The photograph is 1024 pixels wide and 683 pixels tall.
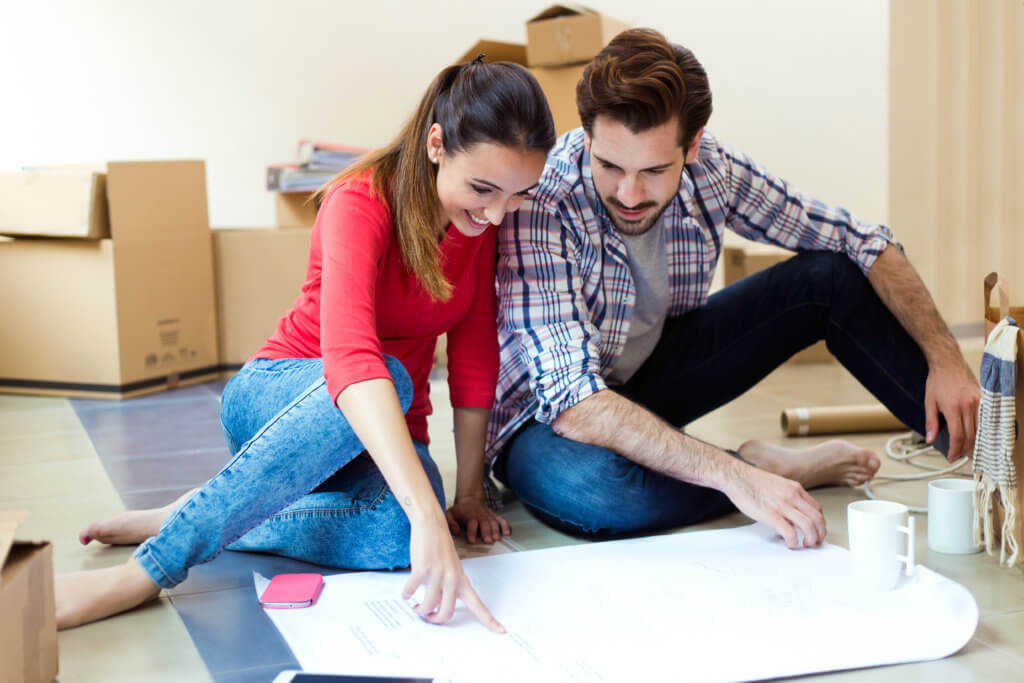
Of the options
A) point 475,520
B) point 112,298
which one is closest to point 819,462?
point 475,520

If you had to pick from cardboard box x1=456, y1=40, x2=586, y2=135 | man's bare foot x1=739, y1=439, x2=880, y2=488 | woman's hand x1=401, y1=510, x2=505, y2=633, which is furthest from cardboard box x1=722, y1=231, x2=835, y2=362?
woman's hand x1=401, y1=510, x2=505, y2=633

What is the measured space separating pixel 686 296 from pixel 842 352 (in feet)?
0.81

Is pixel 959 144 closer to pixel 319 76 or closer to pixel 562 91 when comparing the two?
pixel 562 91

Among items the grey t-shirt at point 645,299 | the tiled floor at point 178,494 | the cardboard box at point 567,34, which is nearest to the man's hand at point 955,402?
the tiled floor at point 178,494

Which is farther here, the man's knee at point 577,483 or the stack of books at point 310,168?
the stack of books at point 310,168

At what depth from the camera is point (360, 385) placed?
3.58ft

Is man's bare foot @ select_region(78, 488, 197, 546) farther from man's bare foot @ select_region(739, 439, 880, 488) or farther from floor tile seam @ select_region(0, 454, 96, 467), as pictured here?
man's bare foot @ select_region(739, 439, 880, 488)

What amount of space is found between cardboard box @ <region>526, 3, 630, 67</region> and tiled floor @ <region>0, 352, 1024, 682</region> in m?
0.86

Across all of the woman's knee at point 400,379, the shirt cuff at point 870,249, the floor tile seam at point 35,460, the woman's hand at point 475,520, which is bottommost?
the floor tile seam at point 35,460

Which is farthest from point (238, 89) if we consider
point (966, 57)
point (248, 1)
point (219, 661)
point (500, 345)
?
point (219, 661)

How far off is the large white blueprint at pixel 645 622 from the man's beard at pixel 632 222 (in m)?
0.45

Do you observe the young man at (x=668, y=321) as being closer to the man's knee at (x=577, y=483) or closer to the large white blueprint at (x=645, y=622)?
the man's knee at (x=577, y=483)

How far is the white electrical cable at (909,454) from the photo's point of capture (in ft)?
5.54

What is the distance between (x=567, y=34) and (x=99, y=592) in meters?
1.73
